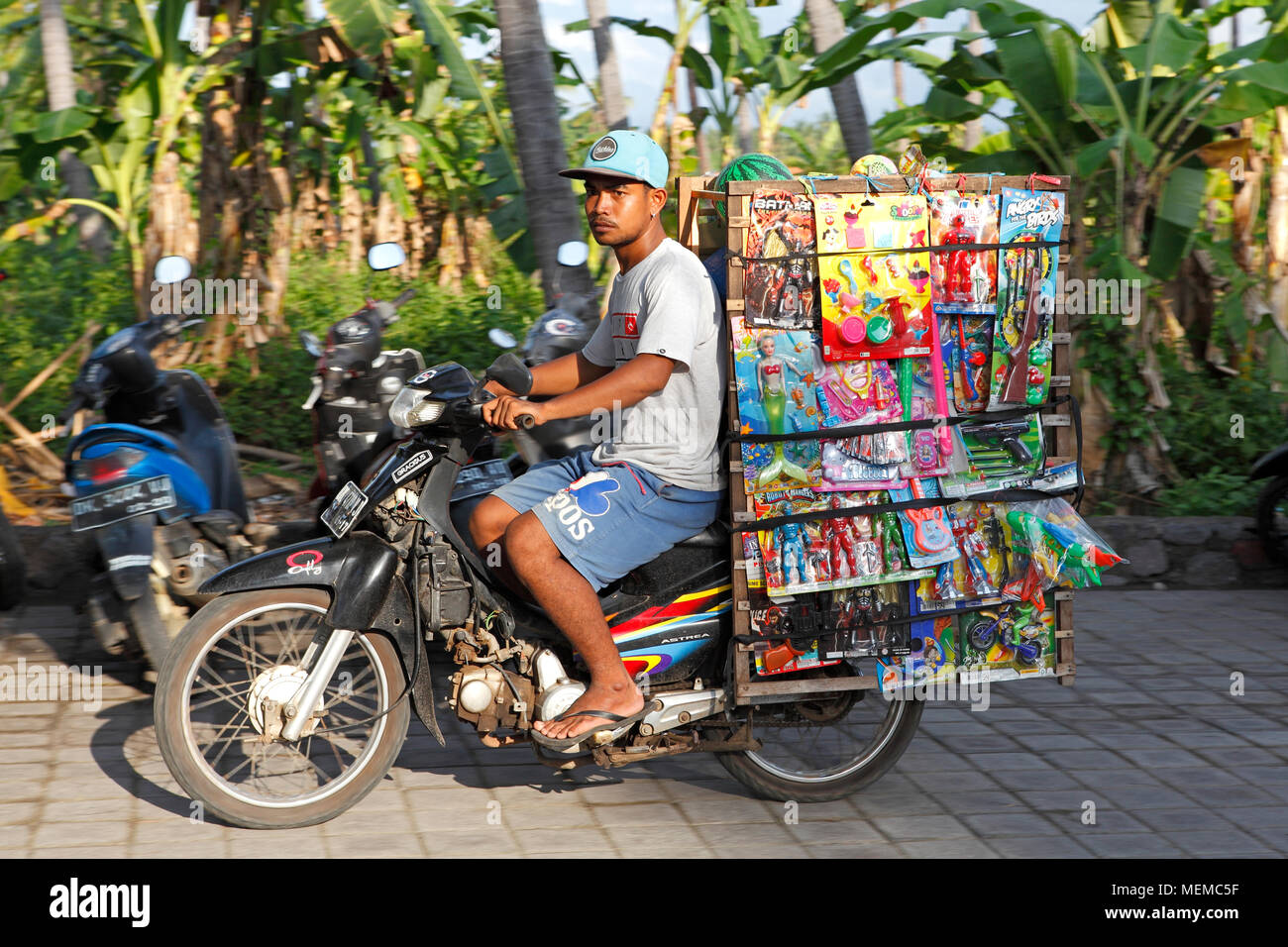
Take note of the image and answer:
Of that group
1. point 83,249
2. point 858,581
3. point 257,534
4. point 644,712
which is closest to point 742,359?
point 858,581

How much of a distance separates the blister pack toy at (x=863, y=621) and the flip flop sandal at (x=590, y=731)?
2.02 ft

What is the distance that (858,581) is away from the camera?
374cm

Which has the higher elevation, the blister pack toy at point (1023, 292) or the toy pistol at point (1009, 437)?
the blister pack toy at point (1023, 292)

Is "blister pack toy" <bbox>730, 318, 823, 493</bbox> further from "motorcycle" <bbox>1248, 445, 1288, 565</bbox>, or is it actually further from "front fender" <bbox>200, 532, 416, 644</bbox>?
"motorcycle" <bbox>1248, 445, 1288, 565</bbox>

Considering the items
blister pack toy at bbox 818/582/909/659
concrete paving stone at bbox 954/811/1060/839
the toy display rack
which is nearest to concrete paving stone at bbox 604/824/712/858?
the toy display rack

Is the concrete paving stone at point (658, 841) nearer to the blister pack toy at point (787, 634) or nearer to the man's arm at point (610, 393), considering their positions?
the blister pack toy at point (787, 634)

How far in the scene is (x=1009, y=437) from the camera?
12.7 ft

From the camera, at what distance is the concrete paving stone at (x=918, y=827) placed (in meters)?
3.90

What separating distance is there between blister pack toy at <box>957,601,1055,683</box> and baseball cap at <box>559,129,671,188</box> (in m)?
1.65

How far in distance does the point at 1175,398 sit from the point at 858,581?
216 inches

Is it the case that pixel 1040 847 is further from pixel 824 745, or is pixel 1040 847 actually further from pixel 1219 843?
pixel 824 745

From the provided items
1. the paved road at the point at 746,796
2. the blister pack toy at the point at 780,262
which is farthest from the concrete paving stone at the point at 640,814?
the blister pack toy at the point at 780,262

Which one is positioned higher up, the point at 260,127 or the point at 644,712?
the point at 260,127

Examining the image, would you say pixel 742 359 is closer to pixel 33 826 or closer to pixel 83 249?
pixel 33 826
